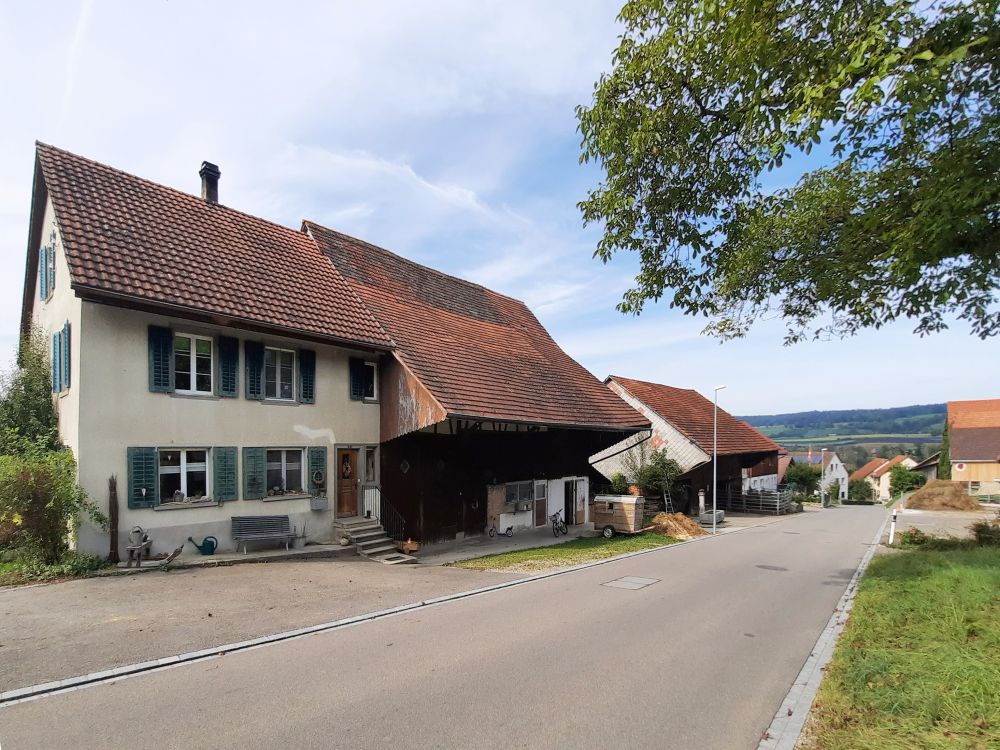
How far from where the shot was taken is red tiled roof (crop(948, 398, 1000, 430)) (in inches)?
2532

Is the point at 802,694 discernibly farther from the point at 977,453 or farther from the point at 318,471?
the point at 977,453

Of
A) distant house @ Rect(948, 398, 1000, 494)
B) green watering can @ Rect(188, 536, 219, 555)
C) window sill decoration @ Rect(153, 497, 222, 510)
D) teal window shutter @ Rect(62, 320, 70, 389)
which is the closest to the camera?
window sill decoration @ Rect(153, 497, 222, 510)

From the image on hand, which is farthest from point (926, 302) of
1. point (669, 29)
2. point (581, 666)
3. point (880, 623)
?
point (581, 666)

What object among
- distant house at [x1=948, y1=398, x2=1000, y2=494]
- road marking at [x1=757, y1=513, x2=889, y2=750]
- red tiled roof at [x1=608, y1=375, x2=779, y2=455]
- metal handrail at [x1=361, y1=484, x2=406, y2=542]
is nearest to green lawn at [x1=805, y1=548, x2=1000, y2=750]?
road marking at [x1=757, y1=513, x2=889, y2=750]

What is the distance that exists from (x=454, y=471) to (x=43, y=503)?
10929mm

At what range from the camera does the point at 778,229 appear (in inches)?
409

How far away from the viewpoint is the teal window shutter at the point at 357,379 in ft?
55.9

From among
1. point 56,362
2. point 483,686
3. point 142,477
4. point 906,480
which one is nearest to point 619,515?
point 142,477

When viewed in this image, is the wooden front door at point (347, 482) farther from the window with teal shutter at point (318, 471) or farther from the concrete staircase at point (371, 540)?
the window with teal shutter at point (318, 471)

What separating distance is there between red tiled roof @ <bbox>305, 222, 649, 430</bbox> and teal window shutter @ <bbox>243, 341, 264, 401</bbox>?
383 cm

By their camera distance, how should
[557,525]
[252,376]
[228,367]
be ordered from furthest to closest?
[557,525] → [252,376] → [228,367]

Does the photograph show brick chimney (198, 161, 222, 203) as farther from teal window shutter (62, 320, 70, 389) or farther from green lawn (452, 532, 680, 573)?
green lawn (452, 532, 680, 573)

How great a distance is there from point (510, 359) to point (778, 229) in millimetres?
12810

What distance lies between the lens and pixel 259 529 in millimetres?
14398
